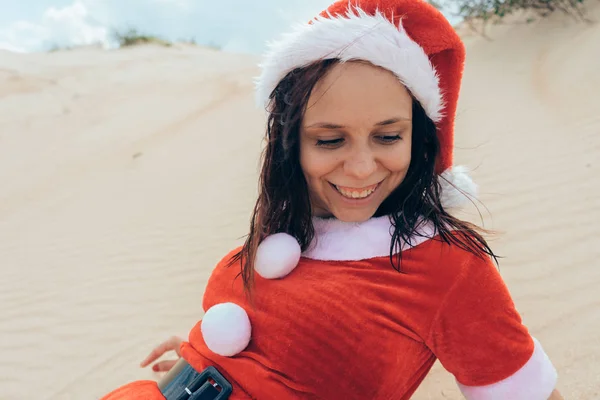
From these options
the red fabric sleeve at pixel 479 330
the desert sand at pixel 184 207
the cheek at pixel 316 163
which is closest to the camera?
the red fabric sleeve at pixel 479 330

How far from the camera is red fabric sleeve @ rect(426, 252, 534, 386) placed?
104cm

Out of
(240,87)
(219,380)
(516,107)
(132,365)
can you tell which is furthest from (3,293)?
(240,87)

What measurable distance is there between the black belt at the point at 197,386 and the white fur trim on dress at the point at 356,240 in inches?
16.1

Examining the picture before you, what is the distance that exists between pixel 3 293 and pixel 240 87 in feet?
23.4

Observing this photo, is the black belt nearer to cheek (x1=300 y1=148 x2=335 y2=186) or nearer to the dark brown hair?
the dark brown hair

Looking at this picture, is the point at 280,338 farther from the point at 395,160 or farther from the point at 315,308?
the point at 395,160

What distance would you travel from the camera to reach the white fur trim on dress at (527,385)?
1.04 meters

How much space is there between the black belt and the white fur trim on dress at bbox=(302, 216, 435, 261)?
0.41 m

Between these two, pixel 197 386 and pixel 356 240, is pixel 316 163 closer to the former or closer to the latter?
pixel 356 240

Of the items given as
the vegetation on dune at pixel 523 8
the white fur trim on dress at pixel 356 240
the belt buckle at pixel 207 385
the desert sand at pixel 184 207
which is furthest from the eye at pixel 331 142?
the vegetation on dune at pixel 523 8

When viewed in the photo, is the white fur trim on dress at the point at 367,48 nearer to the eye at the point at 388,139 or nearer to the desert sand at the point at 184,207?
the eye at the point at 388,139

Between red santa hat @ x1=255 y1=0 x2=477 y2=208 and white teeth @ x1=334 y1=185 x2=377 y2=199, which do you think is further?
white teeth @ x1=334 y1=185 x2=377 y2=199

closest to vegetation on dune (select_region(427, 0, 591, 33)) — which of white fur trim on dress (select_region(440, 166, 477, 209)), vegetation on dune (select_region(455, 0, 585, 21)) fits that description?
vegetation on dune (select_region(455, 0, 585, 21))

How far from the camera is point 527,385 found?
1041mm
